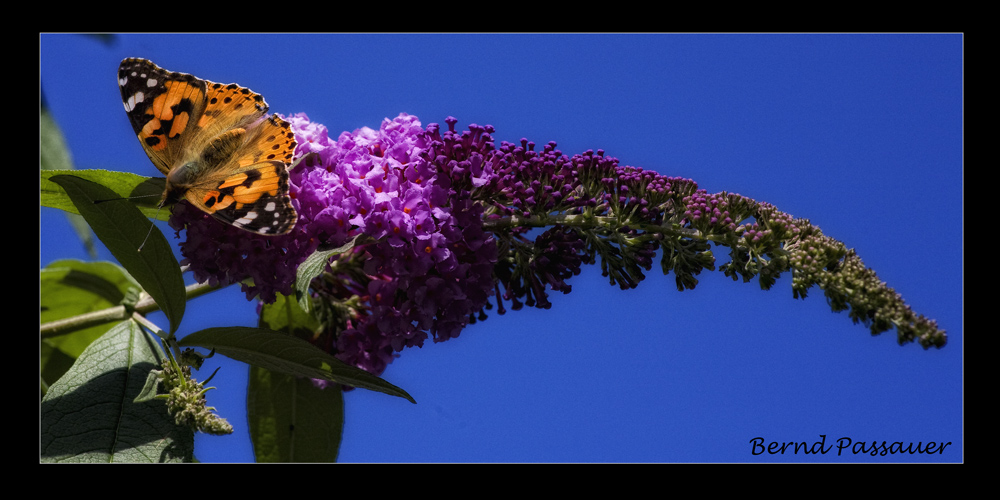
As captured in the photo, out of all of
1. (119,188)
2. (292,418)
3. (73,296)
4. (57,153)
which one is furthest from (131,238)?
(57,153)

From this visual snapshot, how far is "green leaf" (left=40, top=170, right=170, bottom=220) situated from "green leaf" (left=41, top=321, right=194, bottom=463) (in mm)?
415

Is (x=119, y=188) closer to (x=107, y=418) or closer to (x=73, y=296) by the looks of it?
(x=107, y=418)

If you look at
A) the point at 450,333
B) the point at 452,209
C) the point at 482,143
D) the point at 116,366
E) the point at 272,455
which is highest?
the point at 482,143

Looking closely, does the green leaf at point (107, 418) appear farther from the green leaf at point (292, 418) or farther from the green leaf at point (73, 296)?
the green leaf at point (73, 296)

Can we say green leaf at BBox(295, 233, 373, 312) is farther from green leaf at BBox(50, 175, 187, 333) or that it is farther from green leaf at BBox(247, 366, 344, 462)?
green leaf at BBox(247, 366, 344, 462)

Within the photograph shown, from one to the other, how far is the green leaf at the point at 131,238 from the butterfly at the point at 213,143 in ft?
0.38

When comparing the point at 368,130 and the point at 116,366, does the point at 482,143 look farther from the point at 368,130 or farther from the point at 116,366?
the point at 116,366

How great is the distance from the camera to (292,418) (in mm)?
2330

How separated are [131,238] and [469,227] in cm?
88

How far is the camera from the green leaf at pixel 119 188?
1.88 meters

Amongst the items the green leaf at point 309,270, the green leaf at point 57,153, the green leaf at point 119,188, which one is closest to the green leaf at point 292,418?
the green leaf at point 119,188
